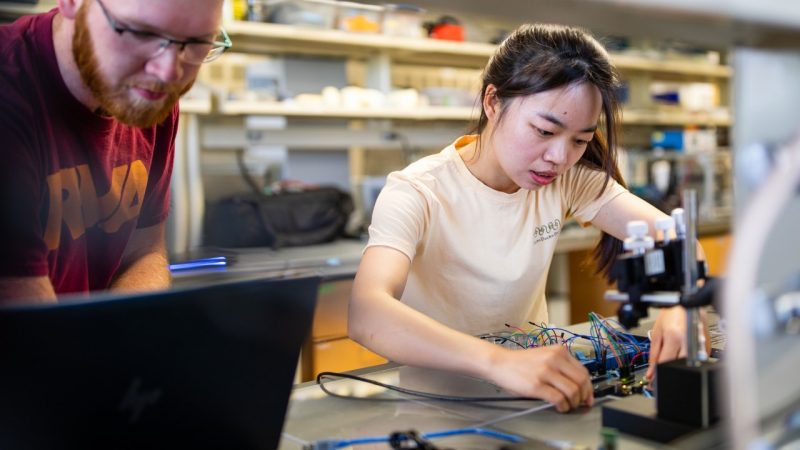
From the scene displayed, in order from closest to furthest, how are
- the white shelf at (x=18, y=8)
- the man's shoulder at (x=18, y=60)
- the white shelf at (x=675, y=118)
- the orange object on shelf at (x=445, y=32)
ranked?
the man's shoulder at (x=18, y=60) → the white shelf at (x=18, y=8) → the orange object on shelf at (x=445, y=32) → the white shelf at (x=675, y=118)

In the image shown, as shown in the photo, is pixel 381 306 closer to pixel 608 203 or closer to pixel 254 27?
pixel 608 203

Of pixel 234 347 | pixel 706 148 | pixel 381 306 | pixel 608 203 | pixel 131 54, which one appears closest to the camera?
pixel 234 347

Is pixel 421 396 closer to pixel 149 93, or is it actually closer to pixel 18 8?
pixel 149 93

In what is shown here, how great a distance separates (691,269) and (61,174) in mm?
929

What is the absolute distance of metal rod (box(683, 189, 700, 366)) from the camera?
855 millimetres

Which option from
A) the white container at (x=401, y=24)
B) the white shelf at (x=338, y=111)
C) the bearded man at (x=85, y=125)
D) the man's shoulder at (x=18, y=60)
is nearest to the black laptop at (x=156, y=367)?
the bearded man at (x=85, y=125)

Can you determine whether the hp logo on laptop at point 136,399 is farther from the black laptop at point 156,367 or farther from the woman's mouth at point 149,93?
the woman's mouth at point 149,93

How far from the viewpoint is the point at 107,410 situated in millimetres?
694

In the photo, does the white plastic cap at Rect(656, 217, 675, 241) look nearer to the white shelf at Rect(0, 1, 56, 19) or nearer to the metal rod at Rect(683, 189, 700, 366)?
the metal rod at Rect(683, 189, 700, 366)

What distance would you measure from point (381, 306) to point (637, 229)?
0.44 meters

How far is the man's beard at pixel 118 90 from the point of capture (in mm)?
1067

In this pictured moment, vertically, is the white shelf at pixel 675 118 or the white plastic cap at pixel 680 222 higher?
the white shelf at pixel 675 118

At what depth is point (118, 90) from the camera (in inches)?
42.3

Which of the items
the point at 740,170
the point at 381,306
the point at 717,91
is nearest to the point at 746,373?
the point at 740,170
